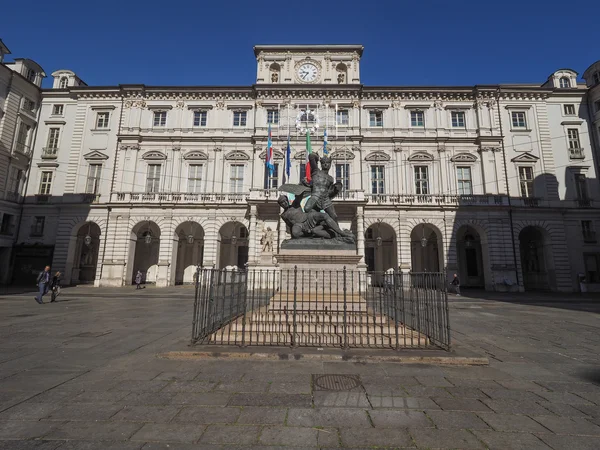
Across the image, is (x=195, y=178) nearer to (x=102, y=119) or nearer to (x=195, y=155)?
(x=195, y=155)

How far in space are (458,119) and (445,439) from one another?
106 feet

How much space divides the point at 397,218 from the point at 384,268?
5.51m

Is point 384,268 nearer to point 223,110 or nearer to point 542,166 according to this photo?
point 542,166

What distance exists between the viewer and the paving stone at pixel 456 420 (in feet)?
10.1

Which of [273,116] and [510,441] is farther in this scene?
[273,116]

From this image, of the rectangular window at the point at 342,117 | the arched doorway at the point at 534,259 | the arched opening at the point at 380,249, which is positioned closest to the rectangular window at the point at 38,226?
the rectangular window at the point at 342,117

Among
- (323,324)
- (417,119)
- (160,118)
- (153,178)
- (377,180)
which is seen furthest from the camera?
(160,118)

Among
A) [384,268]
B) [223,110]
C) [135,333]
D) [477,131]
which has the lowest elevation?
[135,333]

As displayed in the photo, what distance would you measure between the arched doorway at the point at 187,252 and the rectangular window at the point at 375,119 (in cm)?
1926

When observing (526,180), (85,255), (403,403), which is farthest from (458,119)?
(85,255)

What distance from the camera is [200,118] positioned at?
30.4m

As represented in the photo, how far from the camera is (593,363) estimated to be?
5.48 meters

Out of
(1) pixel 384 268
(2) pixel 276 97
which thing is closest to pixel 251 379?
(1) pixel 384 268

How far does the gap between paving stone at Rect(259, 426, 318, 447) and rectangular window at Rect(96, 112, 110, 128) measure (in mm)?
34614
